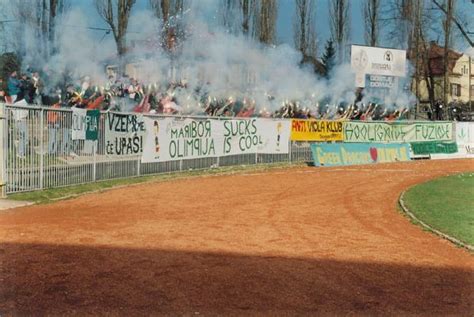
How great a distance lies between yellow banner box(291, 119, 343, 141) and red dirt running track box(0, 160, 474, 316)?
1120cm

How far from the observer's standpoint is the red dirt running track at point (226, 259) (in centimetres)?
597

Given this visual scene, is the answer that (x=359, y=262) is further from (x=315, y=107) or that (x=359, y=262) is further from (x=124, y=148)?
(x=315, y=107)

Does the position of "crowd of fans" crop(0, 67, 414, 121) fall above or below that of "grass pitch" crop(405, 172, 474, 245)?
above

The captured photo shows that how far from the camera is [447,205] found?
13.1 m

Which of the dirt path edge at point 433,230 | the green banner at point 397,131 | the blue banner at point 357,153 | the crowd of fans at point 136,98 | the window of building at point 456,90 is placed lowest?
the dirt path edge at point 433,230

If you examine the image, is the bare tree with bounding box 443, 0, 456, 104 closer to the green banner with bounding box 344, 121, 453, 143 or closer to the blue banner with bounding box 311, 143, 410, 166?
the green banner with bounding box 344, 121, 453, 143

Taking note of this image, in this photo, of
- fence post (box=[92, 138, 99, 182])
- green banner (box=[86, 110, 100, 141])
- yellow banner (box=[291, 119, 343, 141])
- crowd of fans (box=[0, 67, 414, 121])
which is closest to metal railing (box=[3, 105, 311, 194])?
fence post (box=[92, 138, 99, 182])

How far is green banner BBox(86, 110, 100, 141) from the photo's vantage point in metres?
16.2

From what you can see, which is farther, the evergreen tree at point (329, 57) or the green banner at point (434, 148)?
the evergreen tree at point (329, 57)

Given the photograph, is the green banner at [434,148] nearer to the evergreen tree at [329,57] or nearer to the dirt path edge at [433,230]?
the evergreen tree at [329,57]

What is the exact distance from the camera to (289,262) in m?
7.81

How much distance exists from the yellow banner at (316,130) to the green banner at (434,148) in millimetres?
5489

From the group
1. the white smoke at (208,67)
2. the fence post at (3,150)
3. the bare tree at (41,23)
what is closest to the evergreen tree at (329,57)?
the white smoke at (208,67)

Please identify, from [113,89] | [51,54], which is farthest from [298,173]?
[51,54]
